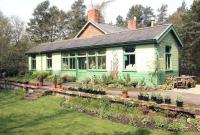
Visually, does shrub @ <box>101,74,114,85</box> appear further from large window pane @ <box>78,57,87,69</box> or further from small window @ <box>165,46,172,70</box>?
small window @ <box>165,46,172,70</box>

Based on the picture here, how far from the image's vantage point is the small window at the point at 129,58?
23.7 meters

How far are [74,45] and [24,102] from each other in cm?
1258

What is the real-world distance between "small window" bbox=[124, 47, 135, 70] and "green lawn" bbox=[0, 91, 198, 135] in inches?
331

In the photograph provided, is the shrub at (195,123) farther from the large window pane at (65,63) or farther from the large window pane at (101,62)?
the large window pane at (65,63)

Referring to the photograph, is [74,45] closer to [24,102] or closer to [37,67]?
[37,67]

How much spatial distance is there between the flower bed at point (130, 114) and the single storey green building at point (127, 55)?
7625 millimetres

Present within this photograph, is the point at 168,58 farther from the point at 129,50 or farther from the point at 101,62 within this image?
the point at 101,62

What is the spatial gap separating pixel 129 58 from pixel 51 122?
12534 millimetres

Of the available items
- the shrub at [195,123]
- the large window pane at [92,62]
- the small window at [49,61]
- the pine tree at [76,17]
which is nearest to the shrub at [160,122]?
the shrub at [195,123]

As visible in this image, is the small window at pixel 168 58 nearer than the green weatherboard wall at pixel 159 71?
No

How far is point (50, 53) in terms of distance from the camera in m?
34.0

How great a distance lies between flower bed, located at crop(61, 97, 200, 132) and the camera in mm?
11234

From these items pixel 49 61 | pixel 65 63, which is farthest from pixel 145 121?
pixel 49 61

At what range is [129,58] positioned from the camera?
78.5 feet
